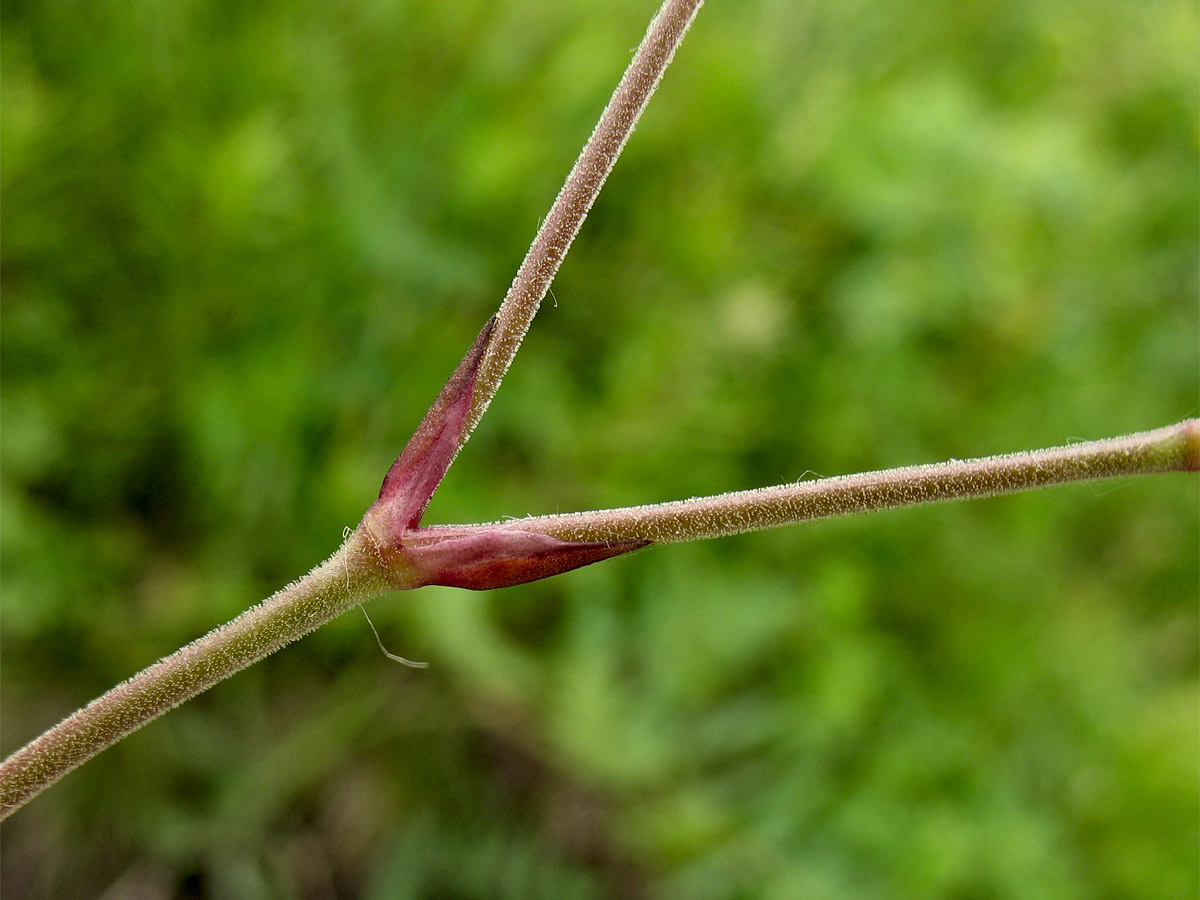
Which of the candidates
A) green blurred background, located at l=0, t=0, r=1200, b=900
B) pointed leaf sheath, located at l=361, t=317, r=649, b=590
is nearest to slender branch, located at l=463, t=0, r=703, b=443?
pointed leaf sheath, located at l=361, t=317, r=649, b=590

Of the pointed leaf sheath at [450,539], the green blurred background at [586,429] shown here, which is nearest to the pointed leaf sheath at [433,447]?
the pointed leaf sheath at [450,539]

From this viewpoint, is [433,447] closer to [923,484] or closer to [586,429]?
[923,484]

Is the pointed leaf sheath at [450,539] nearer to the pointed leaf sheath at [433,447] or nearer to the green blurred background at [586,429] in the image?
the pointed leaf sheath at [433,447]

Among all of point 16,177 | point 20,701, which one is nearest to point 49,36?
point 16,177

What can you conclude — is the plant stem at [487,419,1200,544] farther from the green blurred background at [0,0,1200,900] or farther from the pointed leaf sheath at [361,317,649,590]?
the green blurred background at [0,0,1200,900]

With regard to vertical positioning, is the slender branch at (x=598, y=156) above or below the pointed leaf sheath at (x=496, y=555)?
above

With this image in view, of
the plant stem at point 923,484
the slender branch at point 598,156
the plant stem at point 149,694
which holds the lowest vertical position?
the plant stem at point 149,694
